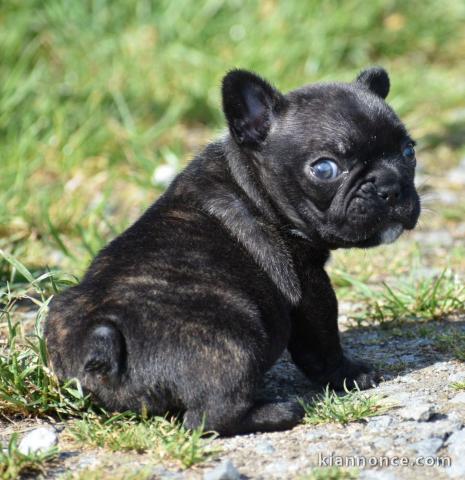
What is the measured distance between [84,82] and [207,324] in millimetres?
6326

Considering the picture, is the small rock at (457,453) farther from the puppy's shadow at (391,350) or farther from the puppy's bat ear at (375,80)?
the puppy's bat ear at (375,80)

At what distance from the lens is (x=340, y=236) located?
5395mm

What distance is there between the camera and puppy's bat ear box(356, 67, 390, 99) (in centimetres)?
607

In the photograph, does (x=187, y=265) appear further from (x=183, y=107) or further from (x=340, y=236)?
(x=183, y=107)

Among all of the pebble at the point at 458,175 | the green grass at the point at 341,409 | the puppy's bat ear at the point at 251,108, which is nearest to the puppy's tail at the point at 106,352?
Answer: the green grass at the point at 341,409

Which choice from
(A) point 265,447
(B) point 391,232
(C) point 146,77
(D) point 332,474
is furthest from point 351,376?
(C) point 146,77

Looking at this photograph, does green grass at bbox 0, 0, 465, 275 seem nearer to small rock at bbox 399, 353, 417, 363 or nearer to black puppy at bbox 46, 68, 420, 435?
black puppy at bbox 46, 68, 420, 435

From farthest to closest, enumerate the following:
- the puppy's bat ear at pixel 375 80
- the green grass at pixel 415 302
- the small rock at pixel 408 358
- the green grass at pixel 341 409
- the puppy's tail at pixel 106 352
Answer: the green grass at pixel 415 302 → the puppy's bat ear at pixel 375 80 → the small rock at pixel 408 358 → the green grass at pixel 341 409 → the puppy's tail at pixel 106 352

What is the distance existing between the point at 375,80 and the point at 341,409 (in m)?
2.19

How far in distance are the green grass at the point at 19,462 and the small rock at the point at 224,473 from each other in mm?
782

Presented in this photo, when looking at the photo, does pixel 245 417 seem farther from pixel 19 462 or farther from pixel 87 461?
pixel 19 462

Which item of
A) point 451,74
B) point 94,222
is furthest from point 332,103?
point 451,74

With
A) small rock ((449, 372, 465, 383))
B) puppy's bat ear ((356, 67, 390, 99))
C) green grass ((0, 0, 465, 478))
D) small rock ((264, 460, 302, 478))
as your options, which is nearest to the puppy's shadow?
green grass ((0, 0, 465, 478))

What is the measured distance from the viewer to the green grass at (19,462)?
172 inches
